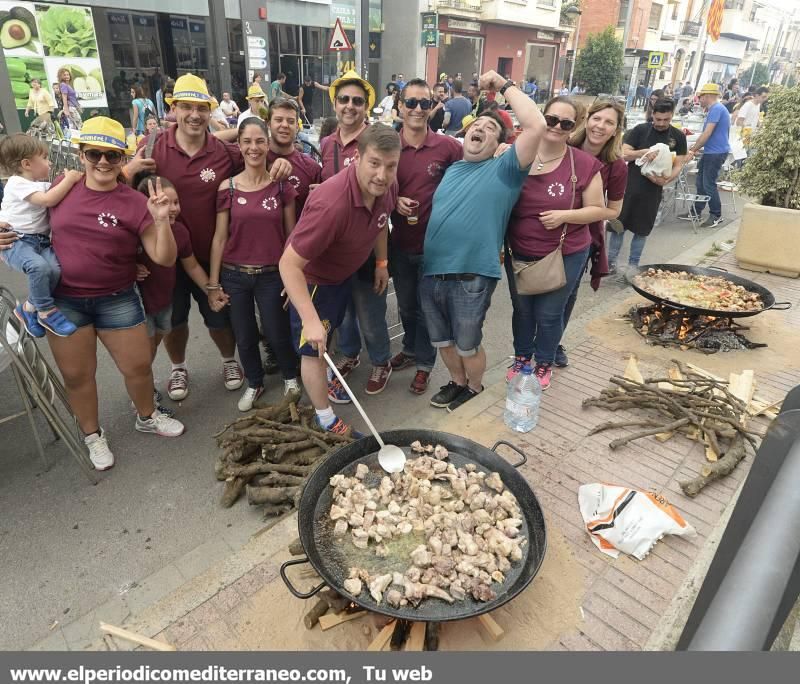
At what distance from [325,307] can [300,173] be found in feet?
3.67

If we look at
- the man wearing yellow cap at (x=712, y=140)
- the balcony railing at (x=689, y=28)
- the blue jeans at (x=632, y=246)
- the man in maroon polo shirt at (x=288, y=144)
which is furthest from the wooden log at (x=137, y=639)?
the balcony railing at (x=689, y=28)

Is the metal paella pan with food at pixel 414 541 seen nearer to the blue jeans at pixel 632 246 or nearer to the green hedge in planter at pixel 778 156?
the blue jeans at pixel 632 246

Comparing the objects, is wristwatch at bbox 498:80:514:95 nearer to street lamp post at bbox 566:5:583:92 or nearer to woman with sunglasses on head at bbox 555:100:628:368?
woman with sunglasses on head at bbox 555:100:628:368

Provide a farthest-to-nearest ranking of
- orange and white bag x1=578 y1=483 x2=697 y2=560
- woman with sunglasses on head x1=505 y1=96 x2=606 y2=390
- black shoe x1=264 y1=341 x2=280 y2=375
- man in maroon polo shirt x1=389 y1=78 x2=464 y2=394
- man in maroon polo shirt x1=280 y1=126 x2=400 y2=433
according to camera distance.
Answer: black shoe x1=264 y1=341 x2=280 y2=375
man in maroon polo shirt x1=389 y1=78 x2=464 y2=394
woman with sunglasses on head x1=505 y1=96 x2=606 y2=390
man in maroon polo shirt x1=280 y1=126 x2=400 y2=433
orange and white bag x1=578 y1=483 x2=697 y2=560

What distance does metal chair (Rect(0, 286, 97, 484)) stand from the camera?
3.18m

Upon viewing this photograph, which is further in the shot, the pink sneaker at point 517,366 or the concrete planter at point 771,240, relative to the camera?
the concrete planter at point 771,240

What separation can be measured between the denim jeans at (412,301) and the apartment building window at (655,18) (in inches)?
2086

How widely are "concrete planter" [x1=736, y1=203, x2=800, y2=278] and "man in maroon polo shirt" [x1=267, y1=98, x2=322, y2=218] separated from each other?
6221 millimetres

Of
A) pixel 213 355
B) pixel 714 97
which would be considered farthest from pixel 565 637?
pixel 714 97

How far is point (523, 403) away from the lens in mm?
3885

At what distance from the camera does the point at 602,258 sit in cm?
469

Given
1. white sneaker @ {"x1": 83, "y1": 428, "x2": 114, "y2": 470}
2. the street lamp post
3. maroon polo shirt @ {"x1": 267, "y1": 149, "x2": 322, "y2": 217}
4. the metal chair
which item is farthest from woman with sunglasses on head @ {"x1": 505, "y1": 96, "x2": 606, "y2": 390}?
the street lamp post

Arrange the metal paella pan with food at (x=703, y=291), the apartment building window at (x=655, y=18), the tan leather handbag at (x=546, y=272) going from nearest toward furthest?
the tan leather handbag at (x=546, y=272), the metal paella pan with food at (x=703, y=291), the apartment building window at (x=655, y=18)

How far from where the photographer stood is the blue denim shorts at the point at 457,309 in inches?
147
